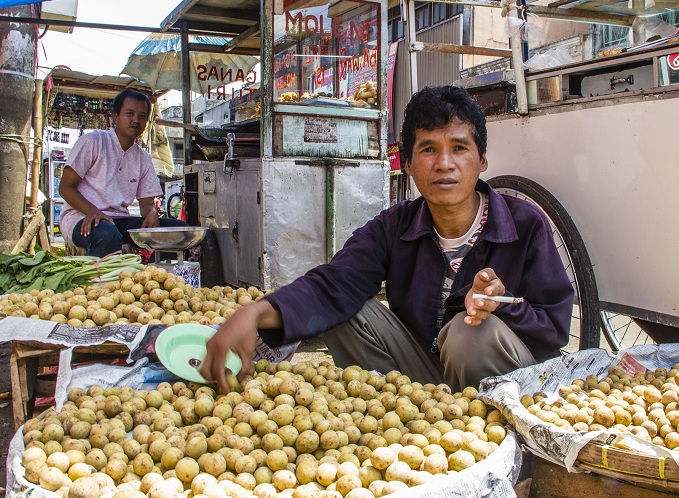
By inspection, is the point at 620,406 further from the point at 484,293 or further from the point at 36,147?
the point at 36,147

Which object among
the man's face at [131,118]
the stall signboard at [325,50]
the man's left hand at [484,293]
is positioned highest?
the stall signboard at [325,50]

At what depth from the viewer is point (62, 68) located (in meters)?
7.33

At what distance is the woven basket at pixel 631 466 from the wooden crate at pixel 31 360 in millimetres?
1800

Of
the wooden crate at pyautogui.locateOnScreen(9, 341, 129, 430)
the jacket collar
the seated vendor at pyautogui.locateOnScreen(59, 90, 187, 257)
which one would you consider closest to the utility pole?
the seated vendor at pyautogui.locateOnScreen(59, 90, 187, 257)

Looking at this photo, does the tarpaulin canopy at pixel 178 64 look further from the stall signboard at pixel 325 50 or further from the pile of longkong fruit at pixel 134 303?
the pile of longkong fruit at pixel 134 303

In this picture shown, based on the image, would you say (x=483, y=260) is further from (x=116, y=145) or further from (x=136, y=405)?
(x=116, y=145)

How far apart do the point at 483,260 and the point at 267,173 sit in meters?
2.77

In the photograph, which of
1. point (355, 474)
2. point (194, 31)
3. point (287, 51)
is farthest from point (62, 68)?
point (355, 474)

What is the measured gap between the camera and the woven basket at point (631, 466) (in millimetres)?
1521

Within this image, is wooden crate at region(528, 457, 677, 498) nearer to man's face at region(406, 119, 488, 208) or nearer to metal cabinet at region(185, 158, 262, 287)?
man's face at region(406, 119, 488, 208)

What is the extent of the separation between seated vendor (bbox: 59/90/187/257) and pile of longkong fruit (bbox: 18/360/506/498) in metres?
2.58

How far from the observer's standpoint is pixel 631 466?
1561mm

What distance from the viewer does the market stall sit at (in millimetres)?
4840

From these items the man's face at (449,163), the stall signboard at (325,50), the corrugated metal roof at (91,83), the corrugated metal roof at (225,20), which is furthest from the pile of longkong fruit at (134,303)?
the corrugated metal roof at (91,83)
